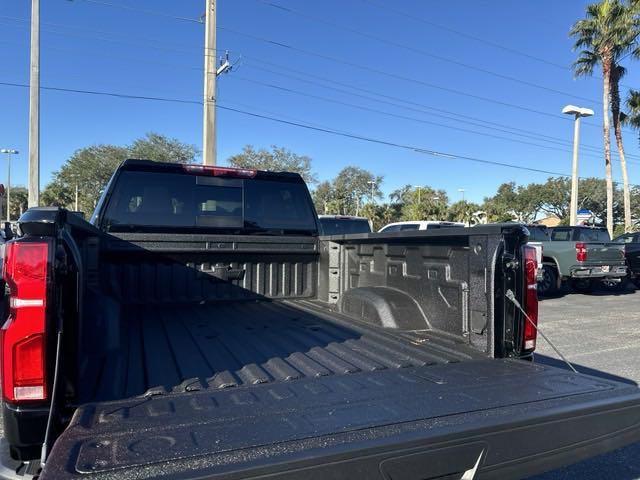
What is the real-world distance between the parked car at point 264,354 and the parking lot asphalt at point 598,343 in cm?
135

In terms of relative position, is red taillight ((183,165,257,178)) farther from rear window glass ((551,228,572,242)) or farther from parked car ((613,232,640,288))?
parked car ((613,232,640,288))

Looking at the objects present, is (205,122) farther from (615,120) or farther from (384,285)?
(615,120)

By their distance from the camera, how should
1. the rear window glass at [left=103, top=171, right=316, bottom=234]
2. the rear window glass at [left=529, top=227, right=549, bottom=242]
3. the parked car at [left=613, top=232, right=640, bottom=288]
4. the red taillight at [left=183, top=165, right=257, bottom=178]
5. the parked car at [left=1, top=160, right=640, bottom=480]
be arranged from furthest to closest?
the parked car at [left=613, top=232, right=640, bottom=288] → the rear window glass at [left=529, top=227, right=549, bottom=242] → the red taillight at [left=183, top=165, right=257, bottom=178] → the rear window glass at [left=103, top=171, right=316, bottom=234] → the parked car at [left=1, top=160, right=640, bottom=480]

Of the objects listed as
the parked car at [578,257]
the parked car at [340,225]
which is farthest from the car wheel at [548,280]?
the parked car at [340,225]

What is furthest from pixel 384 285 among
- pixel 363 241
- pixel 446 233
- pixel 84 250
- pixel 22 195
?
pixel 22 195

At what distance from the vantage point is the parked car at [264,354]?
5.72ft

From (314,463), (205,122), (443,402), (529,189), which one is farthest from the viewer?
(529,189)

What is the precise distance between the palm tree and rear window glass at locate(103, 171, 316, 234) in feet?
75.5

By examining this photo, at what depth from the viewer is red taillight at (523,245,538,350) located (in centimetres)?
288

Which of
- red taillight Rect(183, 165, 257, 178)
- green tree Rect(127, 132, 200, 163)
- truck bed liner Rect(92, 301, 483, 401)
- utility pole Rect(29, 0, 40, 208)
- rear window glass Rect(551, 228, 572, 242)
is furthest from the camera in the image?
green tree Rect(127, 132, 200, 163)

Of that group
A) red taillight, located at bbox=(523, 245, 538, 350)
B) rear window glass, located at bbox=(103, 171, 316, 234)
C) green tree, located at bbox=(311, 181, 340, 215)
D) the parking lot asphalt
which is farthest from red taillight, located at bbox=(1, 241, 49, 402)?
green tree, located at bbox=(311, 181, 340, 215)

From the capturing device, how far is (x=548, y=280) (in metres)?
13.7

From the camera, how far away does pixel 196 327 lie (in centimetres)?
353

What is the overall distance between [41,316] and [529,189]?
71807 millimetres
